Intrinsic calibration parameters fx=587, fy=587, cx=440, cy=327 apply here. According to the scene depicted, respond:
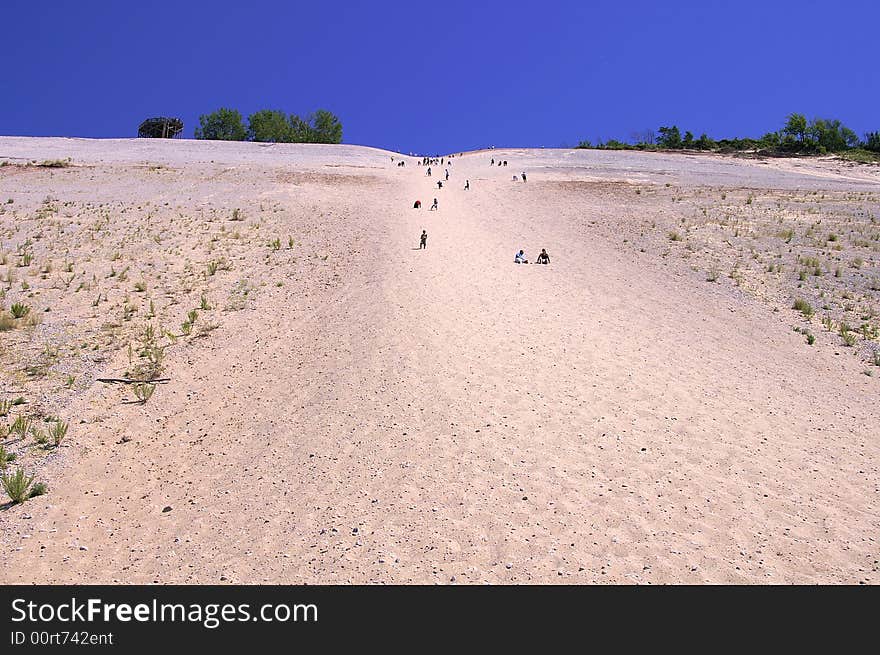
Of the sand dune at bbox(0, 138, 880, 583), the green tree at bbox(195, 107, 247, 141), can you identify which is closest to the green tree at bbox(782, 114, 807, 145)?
the sand dune at bbox(0, 138, 880, 583)

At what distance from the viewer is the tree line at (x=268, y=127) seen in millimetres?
109438

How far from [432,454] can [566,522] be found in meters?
2.34

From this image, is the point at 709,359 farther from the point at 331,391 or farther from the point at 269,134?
the point at 269,134

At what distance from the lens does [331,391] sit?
11.0 metres

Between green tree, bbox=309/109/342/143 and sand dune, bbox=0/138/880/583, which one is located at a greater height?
green tree, bbox=309/109/342/143

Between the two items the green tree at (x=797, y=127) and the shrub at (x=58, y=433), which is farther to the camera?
the green tree at (x=797, y=127)

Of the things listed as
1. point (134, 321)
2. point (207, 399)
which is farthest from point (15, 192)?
point (207, 399)

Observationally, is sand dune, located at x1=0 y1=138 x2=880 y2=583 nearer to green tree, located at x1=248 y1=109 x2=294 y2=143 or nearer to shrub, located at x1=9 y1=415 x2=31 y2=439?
shrub, located at x1=9 y1=415 x2=31 y2=439

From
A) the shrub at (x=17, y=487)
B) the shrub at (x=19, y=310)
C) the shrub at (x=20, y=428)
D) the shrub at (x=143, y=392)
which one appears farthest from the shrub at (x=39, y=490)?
the shrub at (x=19, y=310)

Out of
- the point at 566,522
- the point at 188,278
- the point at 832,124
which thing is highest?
the point at 832,124

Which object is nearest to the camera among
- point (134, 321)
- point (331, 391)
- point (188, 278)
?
point (331, 391)

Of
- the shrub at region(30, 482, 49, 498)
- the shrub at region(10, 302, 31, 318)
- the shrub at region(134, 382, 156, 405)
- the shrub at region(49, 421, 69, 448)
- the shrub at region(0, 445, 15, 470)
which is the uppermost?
the shrub at region(10, 302, 31, 318)

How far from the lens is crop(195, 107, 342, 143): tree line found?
109 meters

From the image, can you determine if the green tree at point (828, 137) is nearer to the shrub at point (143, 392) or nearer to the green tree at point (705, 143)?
the green tree at point (705, 143)
